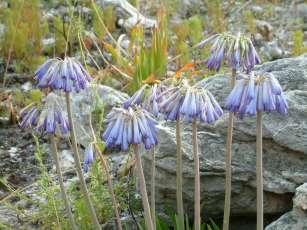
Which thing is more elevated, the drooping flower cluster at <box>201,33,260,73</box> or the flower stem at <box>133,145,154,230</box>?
the drooping flower cluster at <box>201,33,260,73</box>

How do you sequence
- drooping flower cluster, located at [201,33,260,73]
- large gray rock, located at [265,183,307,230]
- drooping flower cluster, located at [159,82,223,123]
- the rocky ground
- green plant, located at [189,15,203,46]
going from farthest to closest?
green plant, located at [189,15,203,46], the rocky ground, large gray rock, located at [265,183,307,230], drooping flower cluster, located at [201,33,260,73], drooping flower cluster, located at [159,82,223,123]

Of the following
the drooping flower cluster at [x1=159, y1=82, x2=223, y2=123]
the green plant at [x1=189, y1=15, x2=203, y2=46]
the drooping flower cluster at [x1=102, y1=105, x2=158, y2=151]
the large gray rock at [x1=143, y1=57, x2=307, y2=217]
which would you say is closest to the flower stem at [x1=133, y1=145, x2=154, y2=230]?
the drooping flower cluster at [x1=102, y1=105, x2=158, y2=151]

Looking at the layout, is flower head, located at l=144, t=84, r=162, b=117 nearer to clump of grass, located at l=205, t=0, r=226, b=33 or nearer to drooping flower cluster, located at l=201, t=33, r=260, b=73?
drooping flower cluster, located at l=201, t=33, r=260, b=73

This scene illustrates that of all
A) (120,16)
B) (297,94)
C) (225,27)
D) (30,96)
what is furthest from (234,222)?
(120,16)

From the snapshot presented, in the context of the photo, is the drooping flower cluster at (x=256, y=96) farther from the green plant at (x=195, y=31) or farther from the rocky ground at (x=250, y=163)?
the green plant at (x=195, y=31)

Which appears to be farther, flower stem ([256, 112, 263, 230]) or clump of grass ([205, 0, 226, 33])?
clump of grass ([205, 0, 226, 33])

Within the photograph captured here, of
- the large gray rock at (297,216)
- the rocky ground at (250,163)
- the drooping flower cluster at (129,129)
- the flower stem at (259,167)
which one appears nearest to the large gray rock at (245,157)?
the rocky ground at (250,163)
